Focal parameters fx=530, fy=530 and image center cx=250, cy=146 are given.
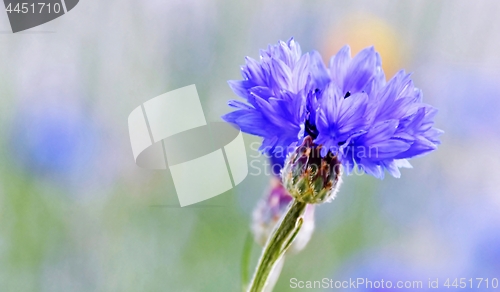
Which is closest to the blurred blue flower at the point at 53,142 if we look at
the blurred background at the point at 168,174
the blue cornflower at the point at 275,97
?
the blurred background at the point at 168,174

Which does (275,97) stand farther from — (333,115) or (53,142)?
(53,142)

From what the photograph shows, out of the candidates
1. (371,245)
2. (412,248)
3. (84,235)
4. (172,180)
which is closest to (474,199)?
(412,248)

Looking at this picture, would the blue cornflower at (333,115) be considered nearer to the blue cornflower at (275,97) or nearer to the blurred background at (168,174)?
the blue cornflower at (275,97)

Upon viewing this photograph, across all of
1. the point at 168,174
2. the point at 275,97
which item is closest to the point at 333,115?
the point at 275,97

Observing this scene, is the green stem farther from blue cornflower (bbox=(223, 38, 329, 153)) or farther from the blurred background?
the blurred background

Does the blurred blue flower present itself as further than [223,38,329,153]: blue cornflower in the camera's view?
Yes

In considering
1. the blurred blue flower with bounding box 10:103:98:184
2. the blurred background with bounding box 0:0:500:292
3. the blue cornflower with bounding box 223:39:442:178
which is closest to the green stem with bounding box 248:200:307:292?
the blue cornflower with bounding box 223:39:442:178
